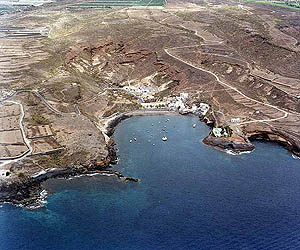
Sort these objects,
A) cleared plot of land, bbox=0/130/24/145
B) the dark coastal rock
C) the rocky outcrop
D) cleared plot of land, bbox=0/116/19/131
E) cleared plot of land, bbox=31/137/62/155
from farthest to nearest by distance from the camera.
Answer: the rocky outcrop → the dark coastal rock → cleared plot of land, bbox=0/116/19/131 → cleared plot of land, bbox=0/130/24/145 → cleared plot of land, bbox=31/137/62/155

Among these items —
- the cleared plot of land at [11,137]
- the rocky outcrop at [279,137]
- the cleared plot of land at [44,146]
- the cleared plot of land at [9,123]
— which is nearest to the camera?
the cleared plot of land at [44,146]

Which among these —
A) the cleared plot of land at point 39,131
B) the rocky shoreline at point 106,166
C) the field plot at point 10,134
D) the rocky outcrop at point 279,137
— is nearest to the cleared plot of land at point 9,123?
the field plot at point 10,134

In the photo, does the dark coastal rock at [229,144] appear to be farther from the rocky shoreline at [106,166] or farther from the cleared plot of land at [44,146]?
the cleared plot of land at [44,146]

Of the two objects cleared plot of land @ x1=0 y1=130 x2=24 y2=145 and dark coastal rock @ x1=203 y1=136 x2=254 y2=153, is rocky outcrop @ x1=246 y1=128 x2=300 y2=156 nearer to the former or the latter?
dark coastal rock @ x1=203 y1=136 x2=254 y2=153

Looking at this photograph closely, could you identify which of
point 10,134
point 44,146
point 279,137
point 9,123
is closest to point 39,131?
point 10,134

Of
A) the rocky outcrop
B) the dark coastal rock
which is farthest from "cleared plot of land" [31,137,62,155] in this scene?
the rocky outcrop

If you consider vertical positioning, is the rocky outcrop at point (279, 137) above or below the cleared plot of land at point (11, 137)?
below

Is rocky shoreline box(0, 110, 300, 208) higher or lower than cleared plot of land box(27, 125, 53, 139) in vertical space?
lower

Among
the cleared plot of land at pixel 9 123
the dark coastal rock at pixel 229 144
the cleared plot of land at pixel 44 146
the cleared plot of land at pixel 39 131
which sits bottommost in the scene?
the dark coastal rock at pixel 229 144

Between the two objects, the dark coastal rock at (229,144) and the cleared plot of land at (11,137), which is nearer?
the cleared plot of land at (11,137)

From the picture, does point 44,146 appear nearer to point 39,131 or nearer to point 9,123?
point 39,131
